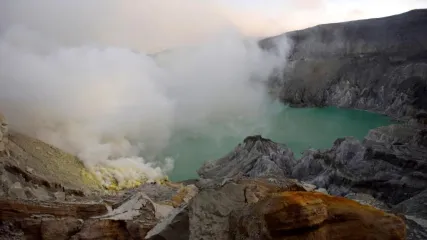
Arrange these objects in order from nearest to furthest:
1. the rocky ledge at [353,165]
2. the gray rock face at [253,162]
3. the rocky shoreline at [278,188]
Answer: the rocky shoreline at [278,188]
the rocky ledge at [353,165]
the gray rock face at [253,162]

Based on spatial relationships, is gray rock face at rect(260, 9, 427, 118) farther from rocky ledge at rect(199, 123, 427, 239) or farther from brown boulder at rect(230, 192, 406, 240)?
brown boulder at rect(230, 192, 406, 240)

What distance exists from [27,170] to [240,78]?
2085 inches

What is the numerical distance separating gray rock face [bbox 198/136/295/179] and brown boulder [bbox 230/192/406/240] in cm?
1582

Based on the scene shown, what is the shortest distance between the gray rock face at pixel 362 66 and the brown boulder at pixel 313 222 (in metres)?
46.4

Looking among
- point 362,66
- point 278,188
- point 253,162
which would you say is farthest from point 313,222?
point 362,66

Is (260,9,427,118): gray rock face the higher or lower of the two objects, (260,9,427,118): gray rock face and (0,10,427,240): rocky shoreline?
the higher

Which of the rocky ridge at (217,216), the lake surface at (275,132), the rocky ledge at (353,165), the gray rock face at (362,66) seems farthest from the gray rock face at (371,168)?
the gray rock face at (362,66)

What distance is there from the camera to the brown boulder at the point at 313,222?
14.2ft

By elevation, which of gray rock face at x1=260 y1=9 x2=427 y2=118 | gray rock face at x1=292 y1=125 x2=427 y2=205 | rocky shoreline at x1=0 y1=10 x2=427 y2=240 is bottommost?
gray rock face at x1=292 y1=125 x2=427 y2=205

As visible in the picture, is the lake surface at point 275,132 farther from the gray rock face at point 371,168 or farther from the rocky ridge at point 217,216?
the rocky ridge at point 217,216

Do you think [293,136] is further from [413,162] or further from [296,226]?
[296,226]

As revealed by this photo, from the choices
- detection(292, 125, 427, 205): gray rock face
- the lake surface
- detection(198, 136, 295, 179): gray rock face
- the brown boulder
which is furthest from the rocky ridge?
the lake surface

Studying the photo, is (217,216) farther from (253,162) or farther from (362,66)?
(362,66)

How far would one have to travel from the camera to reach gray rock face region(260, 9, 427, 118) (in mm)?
49219
